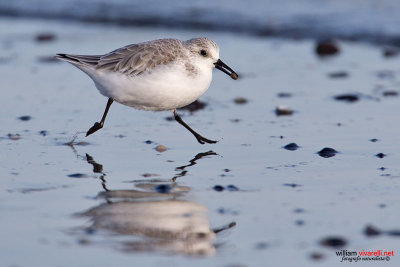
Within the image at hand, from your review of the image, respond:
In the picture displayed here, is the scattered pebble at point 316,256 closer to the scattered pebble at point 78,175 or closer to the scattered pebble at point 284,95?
the scattered pebble at point 78,175

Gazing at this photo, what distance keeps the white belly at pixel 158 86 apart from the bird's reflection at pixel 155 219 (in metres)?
0.88

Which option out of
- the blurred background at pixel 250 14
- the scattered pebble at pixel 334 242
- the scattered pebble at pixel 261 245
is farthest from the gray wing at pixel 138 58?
the blurred background at pixel 250 14

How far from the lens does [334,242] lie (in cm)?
371

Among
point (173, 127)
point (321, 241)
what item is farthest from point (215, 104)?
point (321, 241)

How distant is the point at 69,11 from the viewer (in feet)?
42.4

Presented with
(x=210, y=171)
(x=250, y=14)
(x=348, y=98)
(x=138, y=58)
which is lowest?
(x=210, y=171)

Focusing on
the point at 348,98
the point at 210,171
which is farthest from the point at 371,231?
the point at 348,98

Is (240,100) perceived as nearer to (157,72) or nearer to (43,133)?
(157,72)

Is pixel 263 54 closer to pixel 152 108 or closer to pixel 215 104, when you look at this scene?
pixel 215 104

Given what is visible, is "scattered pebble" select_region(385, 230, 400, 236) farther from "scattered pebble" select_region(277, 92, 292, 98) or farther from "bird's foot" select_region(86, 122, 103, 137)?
"scattered pebble" select_region(277, 92, 292, 98)

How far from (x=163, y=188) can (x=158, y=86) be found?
3.44 ft

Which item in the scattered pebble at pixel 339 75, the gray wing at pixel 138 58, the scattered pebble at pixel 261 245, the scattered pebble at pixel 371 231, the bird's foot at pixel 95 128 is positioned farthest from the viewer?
the scattered pebble at pixel 339 75

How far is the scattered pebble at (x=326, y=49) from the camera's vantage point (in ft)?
30.4

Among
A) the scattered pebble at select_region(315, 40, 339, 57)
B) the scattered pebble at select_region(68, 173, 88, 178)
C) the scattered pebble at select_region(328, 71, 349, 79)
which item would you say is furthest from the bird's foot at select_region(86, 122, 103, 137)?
the scattered pebble at select_region(315, 40, 339, 57)
